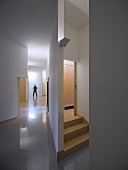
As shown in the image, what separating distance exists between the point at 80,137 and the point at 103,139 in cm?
268

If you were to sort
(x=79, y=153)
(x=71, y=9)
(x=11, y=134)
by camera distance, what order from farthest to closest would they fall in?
(x=11, y=134) < (x=71, y=9) < (x=79, y=153)

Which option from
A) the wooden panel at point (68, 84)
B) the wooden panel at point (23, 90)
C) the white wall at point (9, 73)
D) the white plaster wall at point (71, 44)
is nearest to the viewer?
the white plaster wall at point (71, 44)

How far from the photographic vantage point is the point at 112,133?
66 cm

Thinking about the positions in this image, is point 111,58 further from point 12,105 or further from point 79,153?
point 12,105

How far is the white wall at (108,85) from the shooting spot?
2.02 ft

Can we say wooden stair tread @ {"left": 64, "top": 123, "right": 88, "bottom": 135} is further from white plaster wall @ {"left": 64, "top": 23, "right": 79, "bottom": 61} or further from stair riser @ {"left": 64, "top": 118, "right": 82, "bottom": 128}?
white plaster wall @ {"left": 64, "top": 23, "right": 79, "bottom": 61}

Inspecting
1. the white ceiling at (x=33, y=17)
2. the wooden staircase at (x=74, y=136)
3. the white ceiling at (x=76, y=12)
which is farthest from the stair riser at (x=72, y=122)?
the white ceiling at (x=76, y=12)

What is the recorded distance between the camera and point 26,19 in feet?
10.5

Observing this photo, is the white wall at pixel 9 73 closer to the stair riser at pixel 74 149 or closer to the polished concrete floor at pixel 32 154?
the polished concrete floor at pixel 32 154

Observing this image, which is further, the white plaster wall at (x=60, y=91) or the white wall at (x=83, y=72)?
the white wall at (x=83, y=72)

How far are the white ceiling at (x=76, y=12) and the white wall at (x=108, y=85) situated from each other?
2.59 metres

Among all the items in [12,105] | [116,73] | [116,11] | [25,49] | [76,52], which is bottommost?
[12,105]

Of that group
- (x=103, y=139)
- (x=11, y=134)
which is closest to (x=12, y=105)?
(x=11, y=134)

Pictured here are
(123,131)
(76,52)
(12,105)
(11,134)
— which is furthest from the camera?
(12,105)
